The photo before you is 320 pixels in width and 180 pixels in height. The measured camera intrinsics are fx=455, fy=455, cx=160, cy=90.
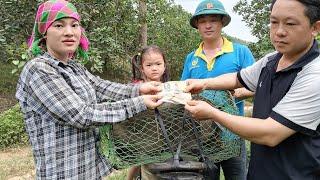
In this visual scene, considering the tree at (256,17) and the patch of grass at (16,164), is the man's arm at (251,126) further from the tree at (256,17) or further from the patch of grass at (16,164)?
the tree at (256,17)

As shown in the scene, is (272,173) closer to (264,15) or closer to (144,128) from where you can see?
(144,128)

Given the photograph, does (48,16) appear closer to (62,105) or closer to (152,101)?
(62,105)

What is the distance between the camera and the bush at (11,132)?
7.16m

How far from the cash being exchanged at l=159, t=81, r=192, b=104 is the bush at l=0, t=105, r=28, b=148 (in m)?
5.62

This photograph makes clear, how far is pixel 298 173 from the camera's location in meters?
1.90

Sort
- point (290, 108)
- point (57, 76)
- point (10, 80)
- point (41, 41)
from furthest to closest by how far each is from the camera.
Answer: point (10, 80) → point (41, 41) → point (57, 76) → point (290, 108)

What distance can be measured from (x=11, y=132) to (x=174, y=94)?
226 inches

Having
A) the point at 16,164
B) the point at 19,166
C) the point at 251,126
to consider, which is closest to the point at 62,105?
the point at 251,126

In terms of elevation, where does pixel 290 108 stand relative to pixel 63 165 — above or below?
above

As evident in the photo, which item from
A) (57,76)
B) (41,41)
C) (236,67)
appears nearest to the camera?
(57,76)

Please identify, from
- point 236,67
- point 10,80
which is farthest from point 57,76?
point 10,80

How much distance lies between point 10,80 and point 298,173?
10.3 metres

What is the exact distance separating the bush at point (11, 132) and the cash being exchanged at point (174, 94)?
5618mm

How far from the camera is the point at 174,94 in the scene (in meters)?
2.03
